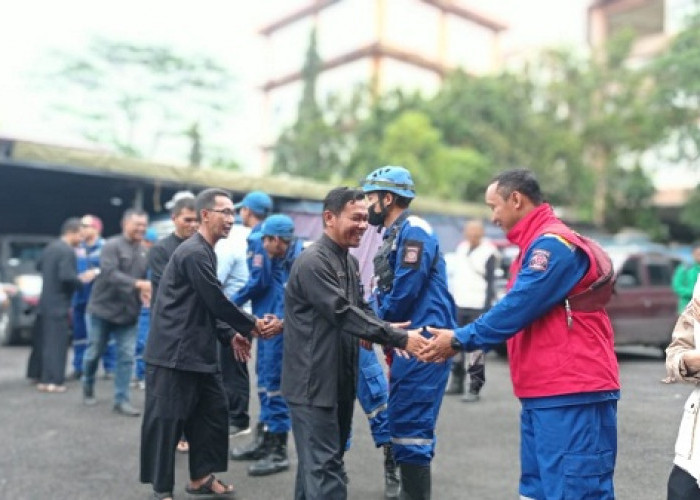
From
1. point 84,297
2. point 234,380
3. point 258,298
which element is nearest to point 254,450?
point 234,380

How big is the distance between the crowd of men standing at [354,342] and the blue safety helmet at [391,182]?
0.01 m

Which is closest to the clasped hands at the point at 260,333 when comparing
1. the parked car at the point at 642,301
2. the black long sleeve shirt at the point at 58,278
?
the black long sleeve shirt at the point at 58,278

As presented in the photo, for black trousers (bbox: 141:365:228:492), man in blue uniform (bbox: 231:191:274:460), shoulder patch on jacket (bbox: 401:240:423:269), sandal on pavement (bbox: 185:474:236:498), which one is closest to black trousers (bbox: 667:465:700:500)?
shoulder patch on jacket (bbox: 401:240:423:269)

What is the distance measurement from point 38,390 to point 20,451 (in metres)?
2.73

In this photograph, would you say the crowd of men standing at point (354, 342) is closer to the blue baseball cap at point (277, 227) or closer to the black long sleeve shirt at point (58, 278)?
the blue baseball cap at point (277, 227)

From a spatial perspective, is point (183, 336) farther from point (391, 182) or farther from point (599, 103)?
point (599, 103)

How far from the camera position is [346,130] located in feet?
101

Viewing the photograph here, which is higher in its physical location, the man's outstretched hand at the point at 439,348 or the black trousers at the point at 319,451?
the man's outstretched hand at the point at 439,348

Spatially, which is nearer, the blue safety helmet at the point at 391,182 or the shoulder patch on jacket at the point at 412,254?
the shoulder patch on jacket at the point at 412,254

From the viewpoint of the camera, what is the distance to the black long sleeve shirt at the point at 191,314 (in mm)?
4078

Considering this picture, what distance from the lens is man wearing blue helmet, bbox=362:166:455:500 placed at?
382cm

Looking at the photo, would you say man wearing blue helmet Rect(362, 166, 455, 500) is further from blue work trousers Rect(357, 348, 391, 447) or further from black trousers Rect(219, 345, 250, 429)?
black trousers Rect(219, 345, 250, 429)

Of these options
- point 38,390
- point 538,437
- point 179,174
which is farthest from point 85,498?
point 179,174

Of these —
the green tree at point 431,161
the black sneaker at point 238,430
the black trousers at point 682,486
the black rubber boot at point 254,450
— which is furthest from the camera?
the green tree at point 431,161
